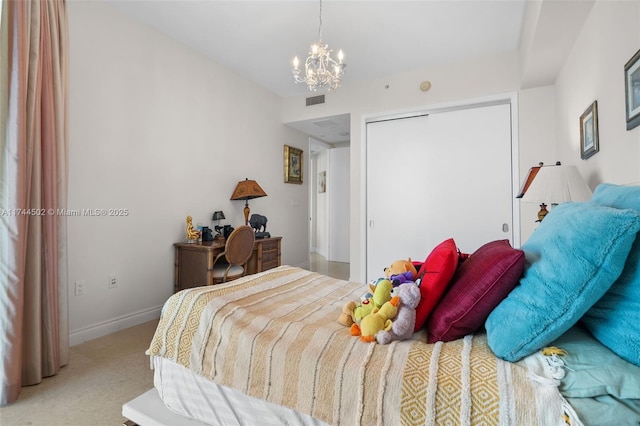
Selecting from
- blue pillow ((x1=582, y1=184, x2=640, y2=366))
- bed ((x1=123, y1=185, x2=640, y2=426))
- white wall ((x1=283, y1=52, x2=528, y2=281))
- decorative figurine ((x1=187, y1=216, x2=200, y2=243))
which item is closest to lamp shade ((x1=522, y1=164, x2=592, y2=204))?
bed ((x1=123, y1=185, x2=640, y2=426))

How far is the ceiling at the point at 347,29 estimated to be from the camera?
256 cm

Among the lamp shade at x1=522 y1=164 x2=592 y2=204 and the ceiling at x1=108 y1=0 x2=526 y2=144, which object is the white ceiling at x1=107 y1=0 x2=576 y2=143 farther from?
the lamp shade at x1=522 y1=164 x2=592 y2=204

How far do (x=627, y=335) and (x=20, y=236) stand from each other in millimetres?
2620

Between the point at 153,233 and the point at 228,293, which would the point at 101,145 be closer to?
the point at 153,233

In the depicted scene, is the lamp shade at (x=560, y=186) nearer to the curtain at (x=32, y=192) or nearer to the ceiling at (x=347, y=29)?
the ceiling at (x=347, y=29)

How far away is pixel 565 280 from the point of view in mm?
825

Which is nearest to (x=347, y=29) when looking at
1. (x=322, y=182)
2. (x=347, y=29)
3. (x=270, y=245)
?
(x=347, y=29)

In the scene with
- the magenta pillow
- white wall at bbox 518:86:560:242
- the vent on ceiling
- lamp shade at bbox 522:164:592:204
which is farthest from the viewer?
the vent on ceiling

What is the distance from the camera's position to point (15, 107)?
5.49 ft

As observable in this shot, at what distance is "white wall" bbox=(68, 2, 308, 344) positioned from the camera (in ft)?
7.87

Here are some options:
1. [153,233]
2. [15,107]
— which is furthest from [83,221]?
[15,107]

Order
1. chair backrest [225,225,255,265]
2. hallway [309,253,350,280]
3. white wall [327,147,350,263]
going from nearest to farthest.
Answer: chair backrest [225,225,255,265] → hallway [309,253,350,280] → white wall [327,147,350,263]

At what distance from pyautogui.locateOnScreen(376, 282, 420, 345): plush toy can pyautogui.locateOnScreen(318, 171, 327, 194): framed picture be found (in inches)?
225

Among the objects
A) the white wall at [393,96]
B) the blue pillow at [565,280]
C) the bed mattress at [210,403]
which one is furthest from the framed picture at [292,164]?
the blue pillow at [565,280]
